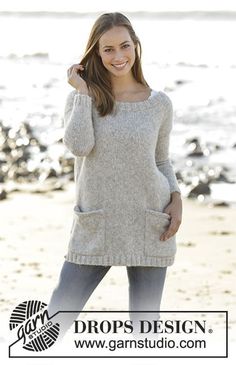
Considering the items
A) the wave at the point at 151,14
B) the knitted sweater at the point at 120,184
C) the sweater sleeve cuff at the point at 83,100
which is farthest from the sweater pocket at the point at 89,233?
the wave at the point at 151,14

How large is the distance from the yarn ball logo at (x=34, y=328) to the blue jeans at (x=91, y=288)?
61mm

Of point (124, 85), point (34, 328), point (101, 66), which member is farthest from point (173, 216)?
point (34, 328)

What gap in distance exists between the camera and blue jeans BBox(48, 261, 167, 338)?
15.7ft

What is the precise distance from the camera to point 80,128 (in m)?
4.58

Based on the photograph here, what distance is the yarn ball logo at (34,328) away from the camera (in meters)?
4.90

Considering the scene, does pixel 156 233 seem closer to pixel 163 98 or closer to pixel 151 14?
pixel 163 98

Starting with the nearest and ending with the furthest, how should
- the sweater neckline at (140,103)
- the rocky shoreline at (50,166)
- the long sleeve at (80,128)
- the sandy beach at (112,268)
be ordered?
the long sleeve at (80,128)
the sweater neckline at (140,103)
the sandy beach at (112,268)
the rocky shoreline at (50,166)

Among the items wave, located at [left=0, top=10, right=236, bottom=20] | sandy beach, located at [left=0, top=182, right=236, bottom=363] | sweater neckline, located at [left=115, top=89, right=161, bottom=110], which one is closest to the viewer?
sweater neckline, located at [left=115, top=89, right=161, bottom=110]

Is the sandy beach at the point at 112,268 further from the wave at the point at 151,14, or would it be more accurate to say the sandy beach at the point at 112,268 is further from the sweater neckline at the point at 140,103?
the wave at the point at 151,14

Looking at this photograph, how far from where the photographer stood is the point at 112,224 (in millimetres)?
4715

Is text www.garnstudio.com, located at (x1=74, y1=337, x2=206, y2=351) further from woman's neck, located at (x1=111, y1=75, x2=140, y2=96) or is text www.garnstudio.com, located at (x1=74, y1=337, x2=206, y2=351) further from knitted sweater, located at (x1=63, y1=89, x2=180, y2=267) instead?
woman's neck, located at (x1=111, y1=75, x2=140, y2=96)

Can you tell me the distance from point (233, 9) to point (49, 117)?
131 feet

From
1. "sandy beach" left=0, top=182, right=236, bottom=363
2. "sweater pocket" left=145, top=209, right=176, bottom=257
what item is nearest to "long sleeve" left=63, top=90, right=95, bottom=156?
"sweater pocket" left=145, top=209, right=176, bottom=257

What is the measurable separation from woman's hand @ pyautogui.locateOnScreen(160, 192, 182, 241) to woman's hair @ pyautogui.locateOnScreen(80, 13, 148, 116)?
0.51 meters
